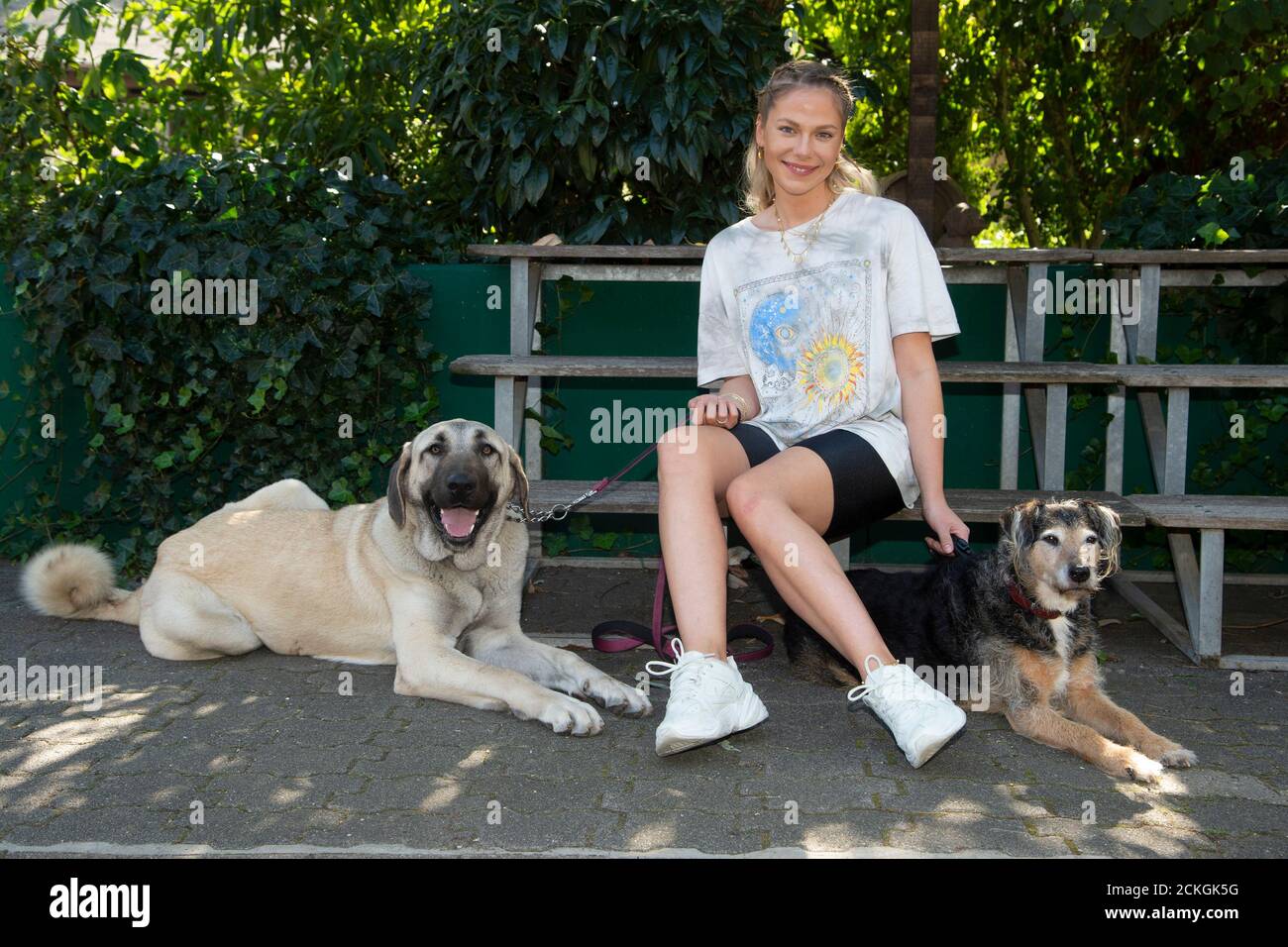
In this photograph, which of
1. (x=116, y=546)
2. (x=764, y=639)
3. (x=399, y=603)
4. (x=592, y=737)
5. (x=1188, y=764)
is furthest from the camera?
(x=116, y=546)

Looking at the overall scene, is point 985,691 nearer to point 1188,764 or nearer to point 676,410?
point 1188,764

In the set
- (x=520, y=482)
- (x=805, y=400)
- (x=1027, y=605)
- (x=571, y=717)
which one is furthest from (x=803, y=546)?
(x=520, y=482)

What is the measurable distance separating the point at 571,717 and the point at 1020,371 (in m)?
2.64

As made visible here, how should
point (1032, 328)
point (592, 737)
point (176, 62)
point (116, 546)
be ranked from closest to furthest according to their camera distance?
point (592, 737) < point (1032, 328) < point (116, 546) < point (176, 62)

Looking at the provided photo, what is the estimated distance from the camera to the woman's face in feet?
14.3

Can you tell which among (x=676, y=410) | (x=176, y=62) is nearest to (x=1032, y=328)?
(x=676, y=410)

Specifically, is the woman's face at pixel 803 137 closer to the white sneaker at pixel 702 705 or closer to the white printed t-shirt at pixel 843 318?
the white printed t-shirt at pixel 843 318

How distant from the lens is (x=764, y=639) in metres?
5.23

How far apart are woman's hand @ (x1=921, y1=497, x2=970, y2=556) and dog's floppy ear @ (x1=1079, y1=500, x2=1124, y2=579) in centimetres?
46

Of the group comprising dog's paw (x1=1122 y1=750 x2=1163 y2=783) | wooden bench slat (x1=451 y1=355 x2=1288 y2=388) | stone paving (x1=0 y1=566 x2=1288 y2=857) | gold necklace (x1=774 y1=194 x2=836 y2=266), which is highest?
gold necklace (x1=774 y1=194 x2=836 y2=266)

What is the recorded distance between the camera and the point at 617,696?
14.6 feet

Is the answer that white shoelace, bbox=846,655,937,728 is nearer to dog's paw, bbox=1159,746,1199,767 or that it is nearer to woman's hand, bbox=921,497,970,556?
woman's hand, bbox=921,497,970,556

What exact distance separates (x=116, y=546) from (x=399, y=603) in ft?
8.71

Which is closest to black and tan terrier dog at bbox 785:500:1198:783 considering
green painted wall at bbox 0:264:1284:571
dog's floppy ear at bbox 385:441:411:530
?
dog's floppy ear at bbox 385:441:411:530
